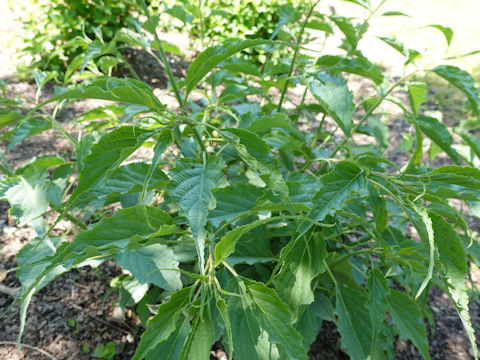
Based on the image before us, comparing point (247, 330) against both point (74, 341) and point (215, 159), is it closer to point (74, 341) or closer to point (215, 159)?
point (215, 159)

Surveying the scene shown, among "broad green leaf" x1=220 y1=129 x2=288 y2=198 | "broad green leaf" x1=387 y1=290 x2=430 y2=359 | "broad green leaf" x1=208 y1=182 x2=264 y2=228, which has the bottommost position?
"broad green leaf" x1=387 y1=290 x2=430 y2=359

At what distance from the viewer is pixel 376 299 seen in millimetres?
940

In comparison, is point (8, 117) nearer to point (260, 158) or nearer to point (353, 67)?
point (260, 158)

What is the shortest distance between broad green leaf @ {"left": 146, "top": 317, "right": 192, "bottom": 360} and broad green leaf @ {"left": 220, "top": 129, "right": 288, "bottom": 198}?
1.22 feet

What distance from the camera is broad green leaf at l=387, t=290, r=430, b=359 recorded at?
108 centimetres

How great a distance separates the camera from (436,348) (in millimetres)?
1742

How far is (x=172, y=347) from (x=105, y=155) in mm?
451

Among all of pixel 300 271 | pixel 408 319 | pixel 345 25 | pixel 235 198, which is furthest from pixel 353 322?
pixel 345 25

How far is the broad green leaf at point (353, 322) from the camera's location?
1.05 metres

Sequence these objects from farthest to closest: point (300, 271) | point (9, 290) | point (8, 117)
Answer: point (9, 290) < point (8, 117) < point (300, 271)

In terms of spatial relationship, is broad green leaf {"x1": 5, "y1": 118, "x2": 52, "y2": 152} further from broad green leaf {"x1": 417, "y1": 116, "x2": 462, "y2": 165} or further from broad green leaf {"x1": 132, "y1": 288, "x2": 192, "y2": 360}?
broad green leaf {"x1": 417, "y1": 116, "x2": 462, "y2": 165}

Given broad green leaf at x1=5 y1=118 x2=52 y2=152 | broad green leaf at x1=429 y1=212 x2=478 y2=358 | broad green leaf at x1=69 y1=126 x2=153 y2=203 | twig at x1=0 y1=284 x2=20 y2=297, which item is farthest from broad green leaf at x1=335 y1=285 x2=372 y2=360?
twig at x1=0 y1=284 x2=20 y2=297

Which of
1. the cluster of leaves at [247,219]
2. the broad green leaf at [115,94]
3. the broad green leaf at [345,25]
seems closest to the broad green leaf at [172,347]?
the cluster of leaves at [247,219]

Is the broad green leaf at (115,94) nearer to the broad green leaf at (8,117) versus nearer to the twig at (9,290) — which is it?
the broad green leaf at (8,117)
